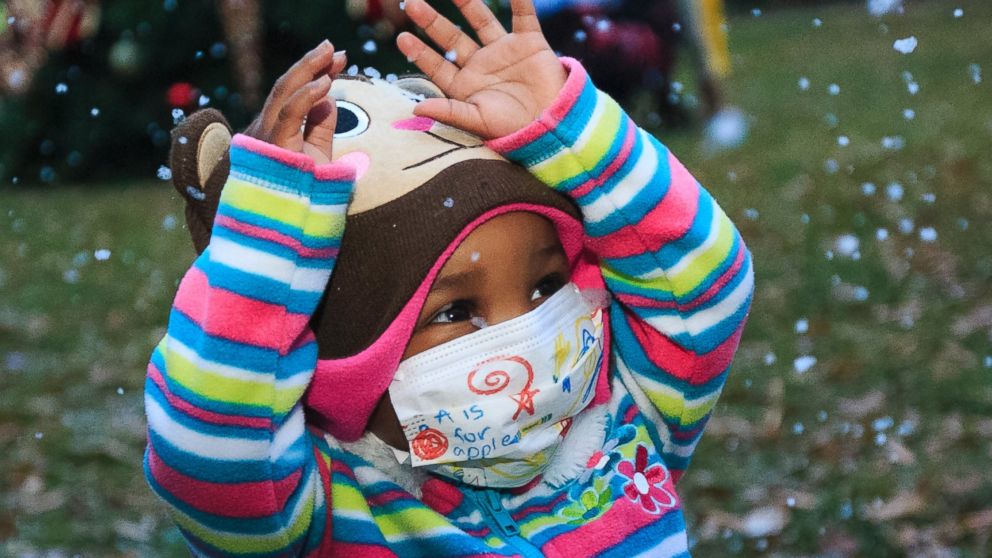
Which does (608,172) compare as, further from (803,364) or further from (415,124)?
(803,364)

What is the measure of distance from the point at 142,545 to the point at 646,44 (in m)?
6.72

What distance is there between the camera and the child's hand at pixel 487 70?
177 cm

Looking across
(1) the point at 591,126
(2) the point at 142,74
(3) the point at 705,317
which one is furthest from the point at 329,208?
(2) the point at 142,74

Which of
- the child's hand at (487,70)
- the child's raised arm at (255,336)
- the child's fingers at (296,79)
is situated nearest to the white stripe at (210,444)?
the child's raised arm at (255,336)

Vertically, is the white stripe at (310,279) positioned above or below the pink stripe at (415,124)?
below

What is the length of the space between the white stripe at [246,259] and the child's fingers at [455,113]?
314 millimetres

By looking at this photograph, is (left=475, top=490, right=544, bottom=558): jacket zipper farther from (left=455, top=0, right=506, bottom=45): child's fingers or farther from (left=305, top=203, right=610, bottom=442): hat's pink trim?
(left=455, top=0, right=506, bottom=45): child's fingers

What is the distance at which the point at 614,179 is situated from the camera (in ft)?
5.84

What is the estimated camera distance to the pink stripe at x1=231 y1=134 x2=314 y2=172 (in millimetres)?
1569

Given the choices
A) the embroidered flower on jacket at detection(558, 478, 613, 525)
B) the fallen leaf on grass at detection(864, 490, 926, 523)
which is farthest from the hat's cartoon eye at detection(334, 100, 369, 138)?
the fallen leaf on grass at detection(864, 490, 926, 523)

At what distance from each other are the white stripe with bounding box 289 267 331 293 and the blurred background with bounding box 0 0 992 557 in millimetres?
327

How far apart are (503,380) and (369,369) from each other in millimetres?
189

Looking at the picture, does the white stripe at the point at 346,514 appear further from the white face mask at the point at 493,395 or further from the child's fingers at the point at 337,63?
the child's fingers at the point at 337,63

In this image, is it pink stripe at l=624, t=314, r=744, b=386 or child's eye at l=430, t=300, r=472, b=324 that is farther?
pink stripe at l=624, t=314, r=744, b=386
